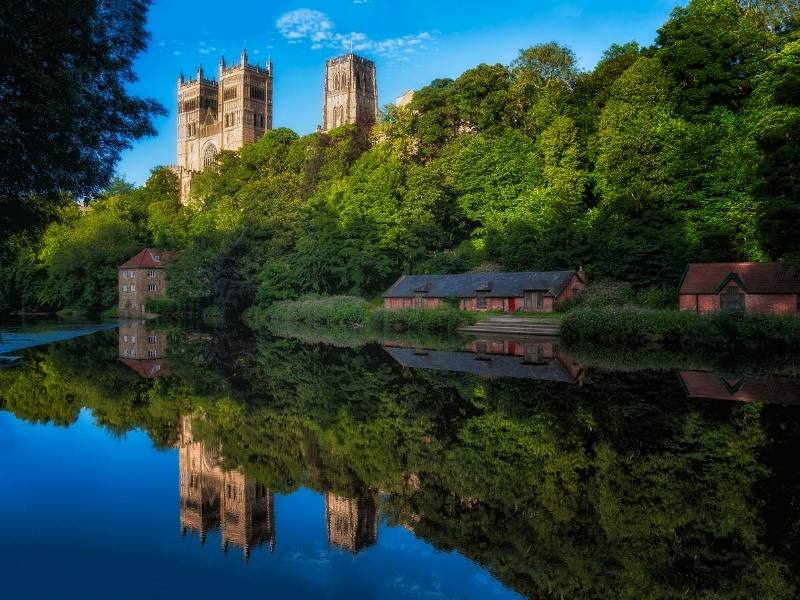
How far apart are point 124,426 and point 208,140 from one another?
11969 cm

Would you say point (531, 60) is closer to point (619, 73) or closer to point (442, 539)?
point (619, 73)

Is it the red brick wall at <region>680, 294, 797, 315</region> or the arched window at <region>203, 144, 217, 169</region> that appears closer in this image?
the red brick wall at <region>680, 294, 797, 315</region>

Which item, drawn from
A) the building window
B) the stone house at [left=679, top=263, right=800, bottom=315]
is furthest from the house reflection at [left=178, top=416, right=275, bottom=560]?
the building window

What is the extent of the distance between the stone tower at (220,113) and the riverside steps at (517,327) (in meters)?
86.0

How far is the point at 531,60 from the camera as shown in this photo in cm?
5650

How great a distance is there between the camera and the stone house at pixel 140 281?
225 feet

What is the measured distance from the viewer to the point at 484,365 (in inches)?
841

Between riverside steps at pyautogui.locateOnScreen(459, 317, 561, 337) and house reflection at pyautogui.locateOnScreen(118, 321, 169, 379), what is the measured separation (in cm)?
1794

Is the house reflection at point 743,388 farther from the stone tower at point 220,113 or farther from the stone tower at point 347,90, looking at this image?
the stone tower at point 220,113

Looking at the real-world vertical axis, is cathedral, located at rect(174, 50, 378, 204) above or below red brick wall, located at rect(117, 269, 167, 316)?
above

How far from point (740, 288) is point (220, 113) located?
352ft

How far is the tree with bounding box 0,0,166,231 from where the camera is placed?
12328 mm

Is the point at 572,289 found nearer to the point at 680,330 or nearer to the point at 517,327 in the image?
the point at 517,327

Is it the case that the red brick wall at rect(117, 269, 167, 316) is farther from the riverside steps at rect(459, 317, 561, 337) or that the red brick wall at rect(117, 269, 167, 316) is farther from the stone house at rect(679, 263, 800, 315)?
the stone house at rect(679, 263, 800, 315)
